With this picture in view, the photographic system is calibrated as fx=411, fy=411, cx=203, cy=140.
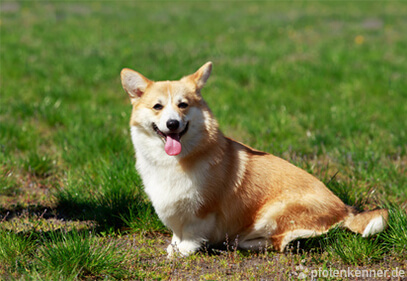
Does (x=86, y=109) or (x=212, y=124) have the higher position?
(x=212, y=124)

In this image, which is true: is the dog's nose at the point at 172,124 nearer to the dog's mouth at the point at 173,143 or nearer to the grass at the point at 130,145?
the dog's mouth at the point at 173,143

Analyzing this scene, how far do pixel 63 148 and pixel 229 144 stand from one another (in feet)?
8.26

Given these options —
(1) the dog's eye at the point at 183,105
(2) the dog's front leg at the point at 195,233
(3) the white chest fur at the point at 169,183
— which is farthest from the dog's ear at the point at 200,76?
(2) the dog's front leg at the point at 195,233

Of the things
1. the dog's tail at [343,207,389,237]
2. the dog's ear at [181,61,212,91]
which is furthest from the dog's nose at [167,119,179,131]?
the dog's tail at [343,207,389,237]

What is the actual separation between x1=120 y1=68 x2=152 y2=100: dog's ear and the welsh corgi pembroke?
0.03ft

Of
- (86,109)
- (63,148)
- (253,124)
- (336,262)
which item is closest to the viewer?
(336,262)

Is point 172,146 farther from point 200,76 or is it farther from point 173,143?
point 200,76

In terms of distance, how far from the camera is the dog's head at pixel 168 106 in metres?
3.45

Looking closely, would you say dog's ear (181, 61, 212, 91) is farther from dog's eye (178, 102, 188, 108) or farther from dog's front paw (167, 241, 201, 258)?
dog's front paw (167, 241, 201, 258)

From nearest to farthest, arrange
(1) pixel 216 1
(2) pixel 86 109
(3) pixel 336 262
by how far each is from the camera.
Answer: (3) pixel 336 262, (2) pixel 86 109, (1) pixel 216 1

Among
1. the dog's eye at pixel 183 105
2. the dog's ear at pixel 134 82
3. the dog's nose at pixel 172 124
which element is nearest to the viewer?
the dog's nose at pixel 172 124

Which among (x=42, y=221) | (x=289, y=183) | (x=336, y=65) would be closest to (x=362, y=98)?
(x=336, y=65)

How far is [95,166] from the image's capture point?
493cm

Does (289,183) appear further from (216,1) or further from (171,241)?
(216,1)
